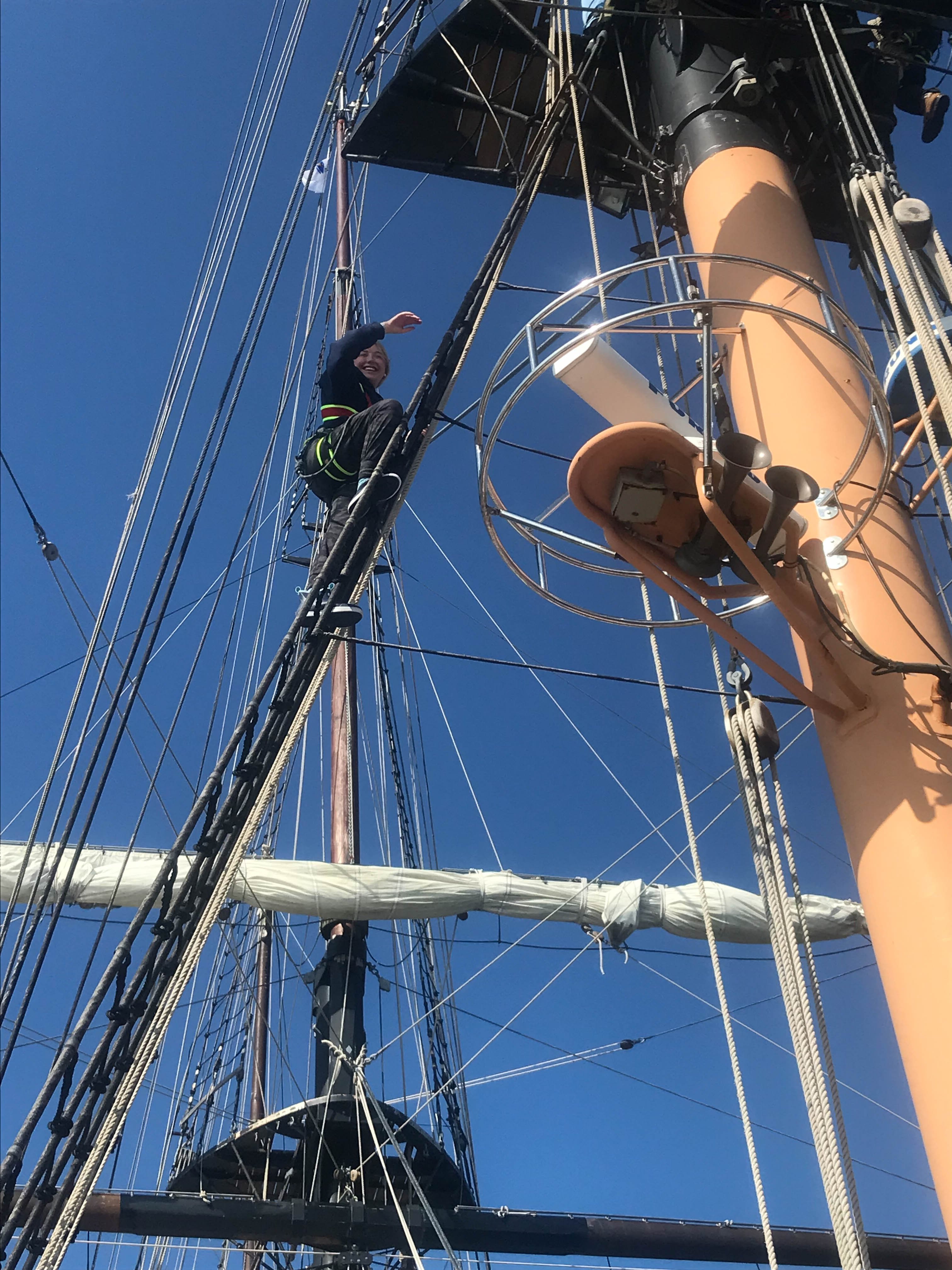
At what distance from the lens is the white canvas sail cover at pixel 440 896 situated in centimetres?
930

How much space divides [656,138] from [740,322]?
1.63 meters

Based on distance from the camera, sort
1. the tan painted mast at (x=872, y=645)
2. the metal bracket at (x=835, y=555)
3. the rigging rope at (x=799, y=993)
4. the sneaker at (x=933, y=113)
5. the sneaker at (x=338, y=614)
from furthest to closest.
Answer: the sneaker at (x=933, y=113) < the sneaker at (x=338, y=614) < the metal bracket at (x=835, y=555) < the tan painted mast at (x=872, y=645) < the rigging rope at (x=799, y=993)

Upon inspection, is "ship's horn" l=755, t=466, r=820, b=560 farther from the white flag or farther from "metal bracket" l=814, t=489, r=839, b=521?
the white flag

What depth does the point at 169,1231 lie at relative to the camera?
7770 mm

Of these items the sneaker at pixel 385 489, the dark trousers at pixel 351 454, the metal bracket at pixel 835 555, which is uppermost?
the dark trousers at pixel 351 454

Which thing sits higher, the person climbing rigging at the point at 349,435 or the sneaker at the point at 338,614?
the person climbing rigging at the point at 349,435

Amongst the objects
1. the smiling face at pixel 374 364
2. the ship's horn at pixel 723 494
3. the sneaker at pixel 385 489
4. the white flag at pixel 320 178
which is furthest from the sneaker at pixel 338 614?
the white flag at pixel 320 178

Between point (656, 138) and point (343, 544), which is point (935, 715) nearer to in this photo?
point (343, 544)

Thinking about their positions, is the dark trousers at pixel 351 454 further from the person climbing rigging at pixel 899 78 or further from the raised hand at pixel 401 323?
the person climbing rigging at pixel 899 78

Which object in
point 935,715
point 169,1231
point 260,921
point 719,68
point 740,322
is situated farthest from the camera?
point 260,921

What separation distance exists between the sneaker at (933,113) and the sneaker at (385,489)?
10.7ft

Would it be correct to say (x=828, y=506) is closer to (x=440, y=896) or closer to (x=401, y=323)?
(x=401, y=323)

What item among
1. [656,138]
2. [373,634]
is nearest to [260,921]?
[373,634]

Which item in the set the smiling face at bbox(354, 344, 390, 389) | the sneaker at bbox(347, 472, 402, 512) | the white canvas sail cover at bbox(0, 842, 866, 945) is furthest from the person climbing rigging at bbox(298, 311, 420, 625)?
the white canvas sail cover at bbox(0, 842, 866, 945)
